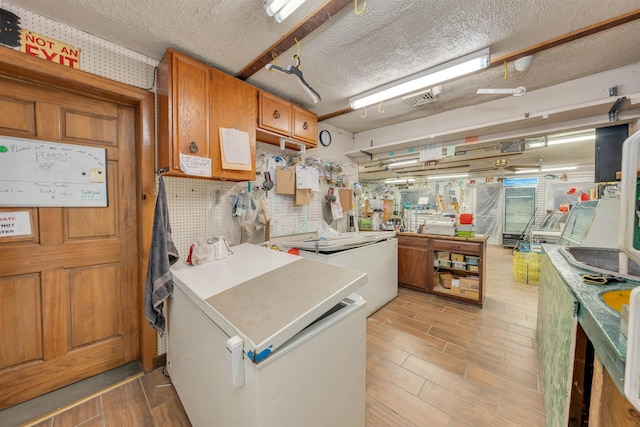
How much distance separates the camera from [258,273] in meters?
1.38

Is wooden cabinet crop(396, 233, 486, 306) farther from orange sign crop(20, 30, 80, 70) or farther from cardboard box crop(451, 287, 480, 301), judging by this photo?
orange sign crop(20, 30, 80, 70)

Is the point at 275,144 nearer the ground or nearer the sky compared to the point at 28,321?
nearer the sky

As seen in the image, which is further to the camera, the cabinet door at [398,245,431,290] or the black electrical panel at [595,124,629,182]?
the cabinet door at [398,245,431,290]

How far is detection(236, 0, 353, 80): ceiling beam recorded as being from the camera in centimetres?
134

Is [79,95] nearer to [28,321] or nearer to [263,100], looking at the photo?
[263,100]

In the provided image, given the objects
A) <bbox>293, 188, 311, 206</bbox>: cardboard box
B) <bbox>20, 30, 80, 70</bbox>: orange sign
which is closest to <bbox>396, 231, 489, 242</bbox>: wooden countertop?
<bbox>293, 188, 311, 206</bbox>: cardboard box

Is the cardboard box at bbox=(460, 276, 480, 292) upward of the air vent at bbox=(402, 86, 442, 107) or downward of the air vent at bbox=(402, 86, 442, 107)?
downward

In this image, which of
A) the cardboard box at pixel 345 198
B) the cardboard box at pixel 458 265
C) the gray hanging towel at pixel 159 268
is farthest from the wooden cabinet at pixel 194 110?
the cardboard box at pixel 458 265

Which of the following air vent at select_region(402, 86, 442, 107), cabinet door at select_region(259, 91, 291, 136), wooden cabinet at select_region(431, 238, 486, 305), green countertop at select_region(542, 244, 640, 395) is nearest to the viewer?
green countertop at select_region(542, 244, 640, 395)

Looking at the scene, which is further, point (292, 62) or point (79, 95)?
point (292, 62)

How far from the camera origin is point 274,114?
2230 mm

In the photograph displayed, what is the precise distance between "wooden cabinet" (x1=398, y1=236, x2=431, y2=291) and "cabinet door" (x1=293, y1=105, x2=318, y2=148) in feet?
6.91

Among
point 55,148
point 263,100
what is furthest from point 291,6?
point 55,148

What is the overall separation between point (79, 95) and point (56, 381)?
2.07 metres
